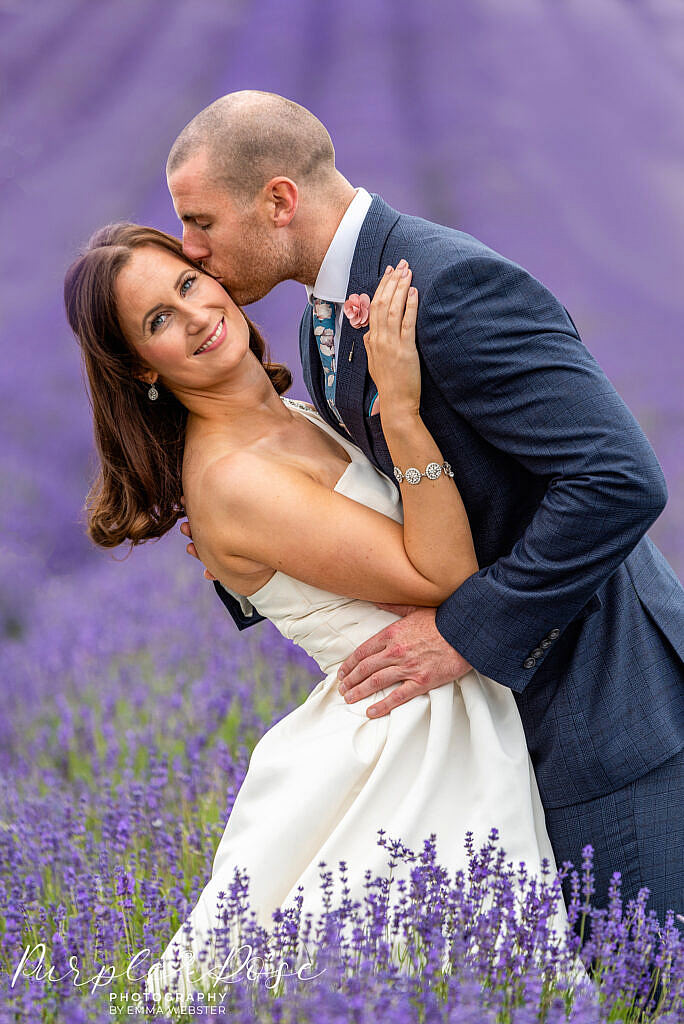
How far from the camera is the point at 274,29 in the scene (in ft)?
16.2

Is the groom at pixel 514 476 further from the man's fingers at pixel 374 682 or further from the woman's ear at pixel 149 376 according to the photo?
the woman's ear at pixel 149 376

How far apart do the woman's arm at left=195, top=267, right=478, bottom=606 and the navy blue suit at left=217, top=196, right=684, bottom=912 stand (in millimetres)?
49

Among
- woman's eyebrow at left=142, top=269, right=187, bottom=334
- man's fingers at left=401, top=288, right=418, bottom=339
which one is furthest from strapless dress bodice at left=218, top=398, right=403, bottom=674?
woman's eyebrow at left=142, top=269, right=187, bottom=334

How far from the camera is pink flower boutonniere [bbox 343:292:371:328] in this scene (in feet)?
5.99

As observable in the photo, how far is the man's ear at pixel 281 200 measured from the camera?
1.85m

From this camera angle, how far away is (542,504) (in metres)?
1.68

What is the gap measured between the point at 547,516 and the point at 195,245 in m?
→ 0.84

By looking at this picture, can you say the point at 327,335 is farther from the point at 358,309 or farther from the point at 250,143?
the point at 250,143

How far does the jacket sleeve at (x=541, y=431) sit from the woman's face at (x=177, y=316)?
0.44 metres

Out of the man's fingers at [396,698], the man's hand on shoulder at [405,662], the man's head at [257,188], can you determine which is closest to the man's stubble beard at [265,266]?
the man's head at [257,188]

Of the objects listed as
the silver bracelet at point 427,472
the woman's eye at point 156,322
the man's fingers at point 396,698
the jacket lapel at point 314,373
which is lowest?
the man's fingers at point 396,698

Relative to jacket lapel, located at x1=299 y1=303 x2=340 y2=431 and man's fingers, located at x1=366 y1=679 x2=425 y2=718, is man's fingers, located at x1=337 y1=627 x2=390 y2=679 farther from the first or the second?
jacket lapel, located at x1=299 y1=303 x2=340 y2=431

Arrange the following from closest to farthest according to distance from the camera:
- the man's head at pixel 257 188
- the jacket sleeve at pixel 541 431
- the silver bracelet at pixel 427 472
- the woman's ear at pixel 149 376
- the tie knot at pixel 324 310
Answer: the jacket sleeve at pixel 541 431 → the silver bracelet at pixel 427 472 → the man's head at pixel 257 188 → the tie knot at pixel 324 310 → the woman's ear at pixel 149 376

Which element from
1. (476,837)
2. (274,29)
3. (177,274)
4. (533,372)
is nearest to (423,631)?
(476,837)
